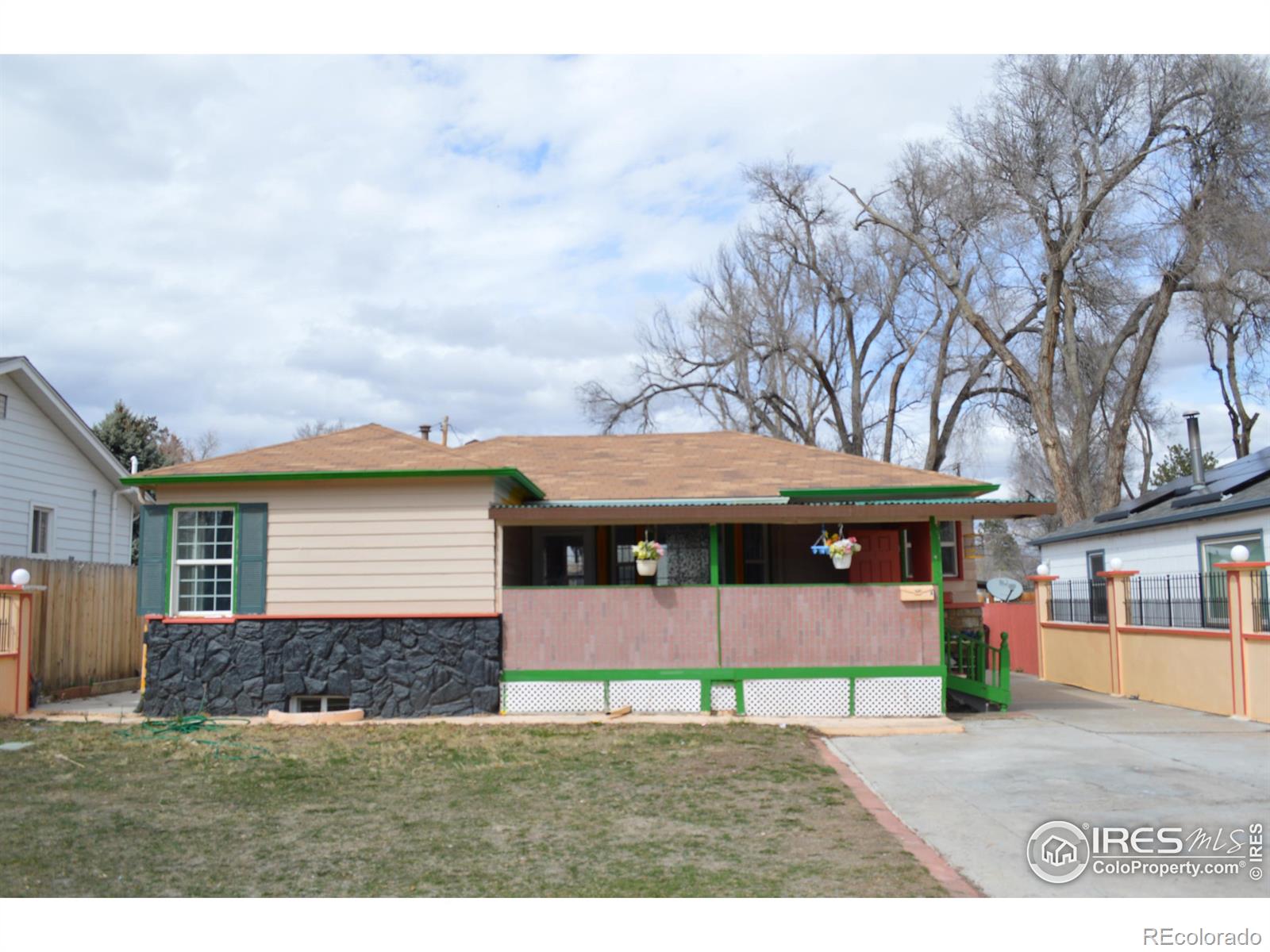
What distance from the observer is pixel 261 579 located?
41.8 ft

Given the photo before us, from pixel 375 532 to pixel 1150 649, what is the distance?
10766 mm

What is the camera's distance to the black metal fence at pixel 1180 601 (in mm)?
13617

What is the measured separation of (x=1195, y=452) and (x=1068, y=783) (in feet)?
34.9

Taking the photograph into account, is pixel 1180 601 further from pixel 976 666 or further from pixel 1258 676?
pixel 976 666

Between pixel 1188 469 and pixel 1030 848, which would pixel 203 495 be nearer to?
pixel 1030 848

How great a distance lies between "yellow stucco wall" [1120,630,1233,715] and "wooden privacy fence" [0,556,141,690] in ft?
48.0

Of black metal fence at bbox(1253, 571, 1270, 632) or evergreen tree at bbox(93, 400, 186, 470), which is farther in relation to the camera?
evergreen tree at bbox(93, 400, 186, 470)

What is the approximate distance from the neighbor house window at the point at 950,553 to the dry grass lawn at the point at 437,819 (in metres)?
6.01

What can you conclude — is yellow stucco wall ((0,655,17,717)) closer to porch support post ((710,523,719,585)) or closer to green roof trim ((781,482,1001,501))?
porch support post ((710,523,719,585))

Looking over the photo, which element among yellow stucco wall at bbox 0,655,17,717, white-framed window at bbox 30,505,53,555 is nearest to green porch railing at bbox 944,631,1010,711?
yellow stucco wall at bbox 0,655,17,717

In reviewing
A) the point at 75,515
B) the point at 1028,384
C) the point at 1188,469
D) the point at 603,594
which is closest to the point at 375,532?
the point at 603,594

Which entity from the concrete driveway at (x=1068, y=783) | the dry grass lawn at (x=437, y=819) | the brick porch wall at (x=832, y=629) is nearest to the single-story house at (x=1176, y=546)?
the concrete driveway at (x=1068, y=783)

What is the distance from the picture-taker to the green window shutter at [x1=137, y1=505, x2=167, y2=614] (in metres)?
12.8

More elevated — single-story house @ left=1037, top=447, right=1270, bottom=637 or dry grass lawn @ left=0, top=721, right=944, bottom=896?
single-story house @ left=1037, top=447, right=1270, bottom=637
